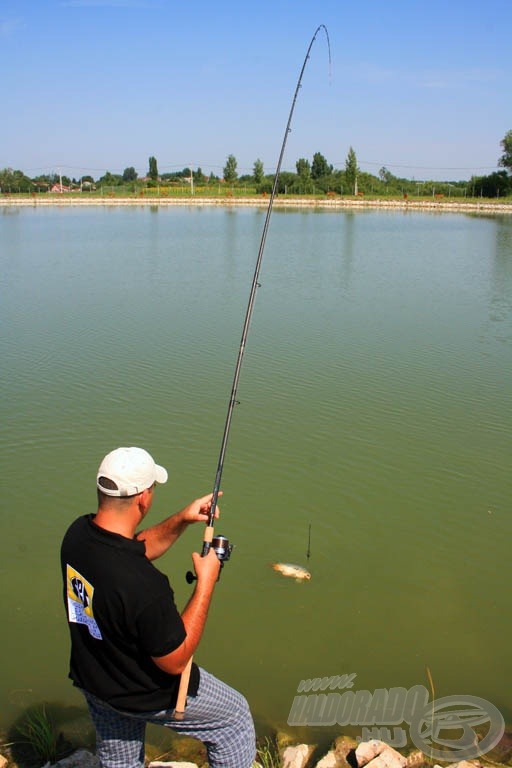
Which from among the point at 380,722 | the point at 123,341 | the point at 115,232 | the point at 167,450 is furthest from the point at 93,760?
the point at 115,232

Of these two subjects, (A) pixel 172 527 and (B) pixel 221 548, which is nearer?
(B) pixel 221 548

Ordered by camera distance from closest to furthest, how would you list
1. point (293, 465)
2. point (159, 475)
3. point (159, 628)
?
point (159, 628)
point (159, 475)
point (293, 465)

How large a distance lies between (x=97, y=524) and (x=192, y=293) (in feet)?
42.9

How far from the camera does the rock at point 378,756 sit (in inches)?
117

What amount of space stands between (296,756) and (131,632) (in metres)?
1.54

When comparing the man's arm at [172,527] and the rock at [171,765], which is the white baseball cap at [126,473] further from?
the rock at [171,765]

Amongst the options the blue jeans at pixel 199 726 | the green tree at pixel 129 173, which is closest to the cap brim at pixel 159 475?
the blue jeans at pixel 199 726

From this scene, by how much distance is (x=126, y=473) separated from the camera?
2137mm

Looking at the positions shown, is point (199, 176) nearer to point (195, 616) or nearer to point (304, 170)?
point (304, 170)

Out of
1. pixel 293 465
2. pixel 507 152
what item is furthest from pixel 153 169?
pixel 293 465

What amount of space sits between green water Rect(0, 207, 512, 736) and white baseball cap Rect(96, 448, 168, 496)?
6.68 feet

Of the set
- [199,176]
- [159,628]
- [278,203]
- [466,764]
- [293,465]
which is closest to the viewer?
[159,628]

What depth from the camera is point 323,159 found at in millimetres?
80062

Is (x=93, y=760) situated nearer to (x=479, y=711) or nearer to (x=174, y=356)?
(x=479, y=711)
